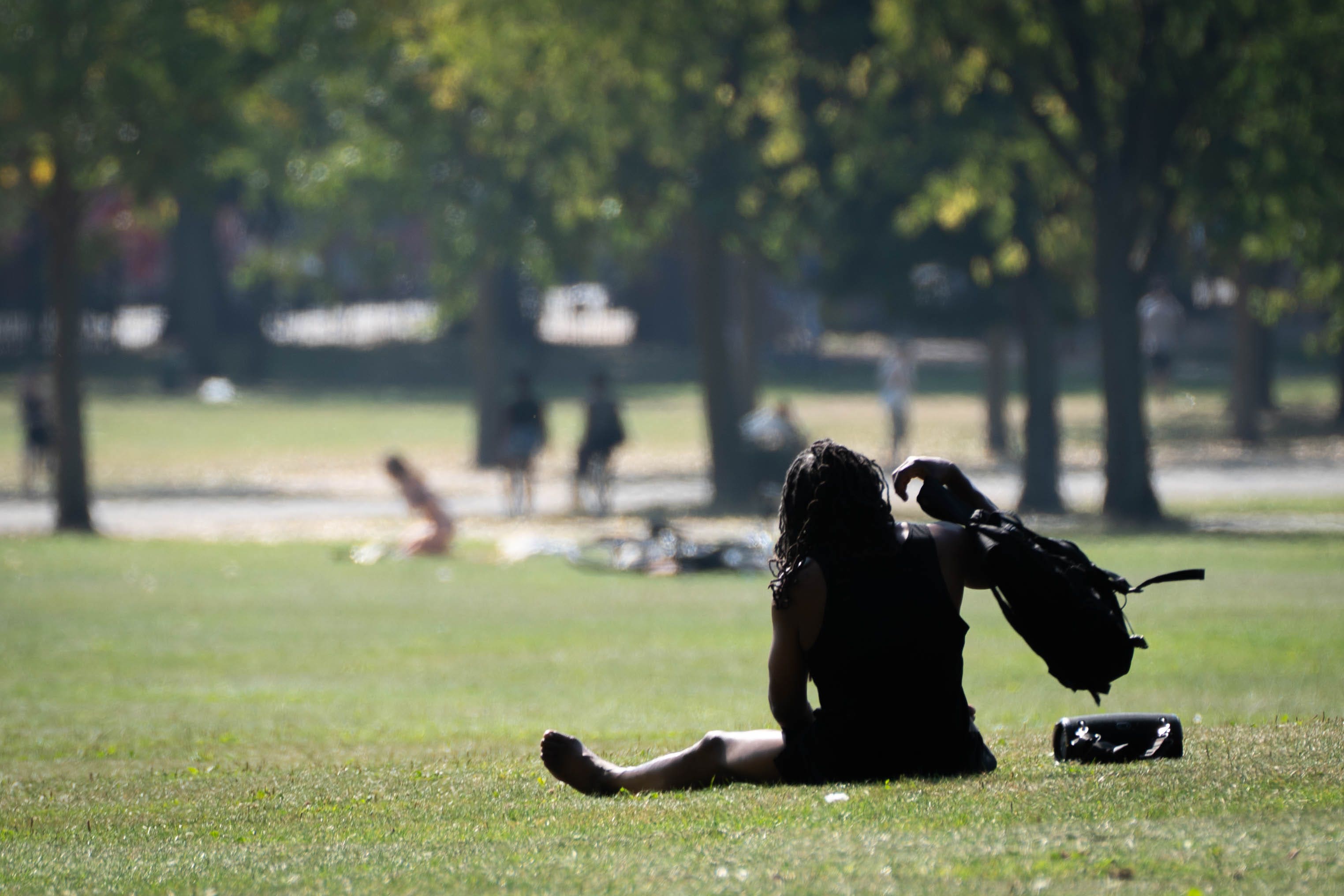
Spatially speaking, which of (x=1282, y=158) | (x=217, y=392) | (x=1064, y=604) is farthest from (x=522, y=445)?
(x=217, y=392)

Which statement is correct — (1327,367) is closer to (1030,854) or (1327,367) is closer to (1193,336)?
(1193,336)

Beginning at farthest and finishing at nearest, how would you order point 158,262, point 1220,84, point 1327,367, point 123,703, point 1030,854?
1. point 158,262
2. point 1327,367
3. point 1220,84
4. point 123,703
5. point 1030,854

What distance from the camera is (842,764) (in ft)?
19.4

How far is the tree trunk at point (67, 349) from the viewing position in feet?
70.4

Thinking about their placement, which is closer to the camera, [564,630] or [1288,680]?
[1288,680]

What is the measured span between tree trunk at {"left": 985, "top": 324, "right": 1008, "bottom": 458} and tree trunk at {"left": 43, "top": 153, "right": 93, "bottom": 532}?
17254 mm

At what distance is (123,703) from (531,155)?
16188 millimetres

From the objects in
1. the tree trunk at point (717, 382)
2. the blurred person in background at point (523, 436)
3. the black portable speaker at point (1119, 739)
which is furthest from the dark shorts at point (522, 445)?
the black portable speaker at point (1119, 739)

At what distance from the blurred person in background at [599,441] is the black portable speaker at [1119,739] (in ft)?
60.7

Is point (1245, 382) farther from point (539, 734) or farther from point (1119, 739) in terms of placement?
point (1119, 739)

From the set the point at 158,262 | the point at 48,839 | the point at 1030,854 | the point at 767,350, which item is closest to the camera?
the point at 1030,854

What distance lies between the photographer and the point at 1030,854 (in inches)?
187

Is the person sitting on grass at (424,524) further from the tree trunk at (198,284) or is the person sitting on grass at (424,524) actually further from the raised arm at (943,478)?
the tree trunk at (198,284)

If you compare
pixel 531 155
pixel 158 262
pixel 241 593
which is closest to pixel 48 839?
pixel 241 593
